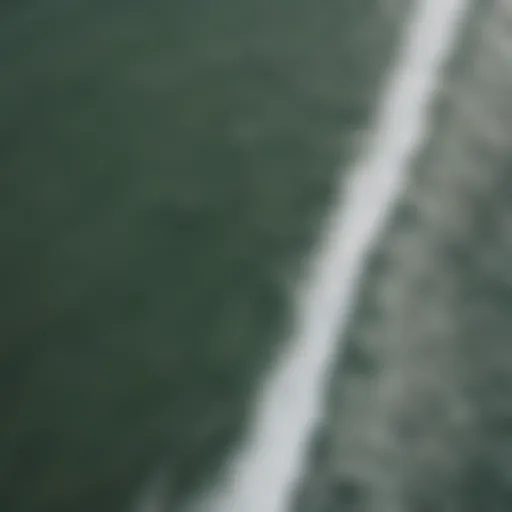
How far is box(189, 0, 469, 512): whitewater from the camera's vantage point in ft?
1.11

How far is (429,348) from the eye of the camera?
0.38m

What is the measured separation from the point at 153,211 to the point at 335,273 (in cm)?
8

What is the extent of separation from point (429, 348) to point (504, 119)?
134mm

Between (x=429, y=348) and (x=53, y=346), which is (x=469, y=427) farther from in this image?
(x=53, y=346)

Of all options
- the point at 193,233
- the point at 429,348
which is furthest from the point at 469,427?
the point at 193,233

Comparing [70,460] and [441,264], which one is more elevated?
[441,264]

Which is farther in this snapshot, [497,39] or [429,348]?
[497,39]

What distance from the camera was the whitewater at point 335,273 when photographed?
13.4 inches

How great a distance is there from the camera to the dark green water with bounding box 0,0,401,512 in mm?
346

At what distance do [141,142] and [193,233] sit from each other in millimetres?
57

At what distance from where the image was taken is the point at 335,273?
39 centimetres

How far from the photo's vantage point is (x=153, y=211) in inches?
15.8

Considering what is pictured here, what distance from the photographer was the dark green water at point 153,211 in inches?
13.6

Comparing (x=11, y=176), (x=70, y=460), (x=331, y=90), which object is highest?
(x=331, y=90)
